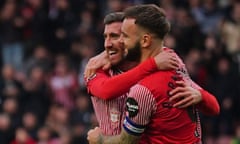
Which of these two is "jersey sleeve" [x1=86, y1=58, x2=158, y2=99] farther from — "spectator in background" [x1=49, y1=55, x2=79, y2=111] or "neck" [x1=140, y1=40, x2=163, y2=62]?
"spectator in background" [x1=49, y1=55, x2=79, y2=111]

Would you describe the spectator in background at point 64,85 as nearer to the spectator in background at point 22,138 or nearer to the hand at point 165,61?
the spectator in background at point 22,138

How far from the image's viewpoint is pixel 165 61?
600 cm

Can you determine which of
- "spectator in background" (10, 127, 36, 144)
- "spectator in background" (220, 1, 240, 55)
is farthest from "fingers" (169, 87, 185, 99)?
"spectator in background" (220, 1, 240, 55)

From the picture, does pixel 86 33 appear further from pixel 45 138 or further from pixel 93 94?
A: pixel 93 94

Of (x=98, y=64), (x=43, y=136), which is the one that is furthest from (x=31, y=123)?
(x=98, y=64)

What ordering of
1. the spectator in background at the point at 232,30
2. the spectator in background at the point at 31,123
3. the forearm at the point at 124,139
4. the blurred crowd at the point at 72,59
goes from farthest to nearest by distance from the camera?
1. the spectator in background at the point at 232,30
2. the blurred crowd at the point at 72,59
3. the spectator in background at the point at 31,123
4. the forearm at the point at 124,139

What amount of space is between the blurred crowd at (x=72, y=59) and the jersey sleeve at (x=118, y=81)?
23.6 feet

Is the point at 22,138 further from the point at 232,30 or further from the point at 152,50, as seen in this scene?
the point at 152,50

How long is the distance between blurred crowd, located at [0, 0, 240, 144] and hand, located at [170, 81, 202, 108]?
7622mm

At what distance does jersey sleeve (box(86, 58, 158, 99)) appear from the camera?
605 cm

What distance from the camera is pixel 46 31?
54.4ft

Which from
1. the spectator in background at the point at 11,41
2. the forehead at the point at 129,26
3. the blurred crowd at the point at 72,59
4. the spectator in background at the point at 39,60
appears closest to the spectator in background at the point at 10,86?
the blurred crowd at the point at 72,59

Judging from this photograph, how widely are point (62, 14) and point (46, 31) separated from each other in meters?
0.44

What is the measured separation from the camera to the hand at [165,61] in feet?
19.7
